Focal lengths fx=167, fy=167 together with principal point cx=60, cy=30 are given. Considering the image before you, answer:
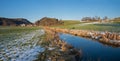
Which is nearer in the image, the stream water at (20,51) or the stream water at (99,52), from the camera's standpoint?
the stream water at (99,52)

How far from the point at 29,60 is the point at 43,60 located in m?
1.50

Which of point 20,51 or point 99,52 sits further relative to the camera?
point 20,51

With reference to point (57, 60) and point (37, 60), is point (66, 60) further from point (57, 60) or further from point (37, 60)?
point (37, 60)

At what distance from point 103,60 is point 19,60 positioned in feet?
28.7

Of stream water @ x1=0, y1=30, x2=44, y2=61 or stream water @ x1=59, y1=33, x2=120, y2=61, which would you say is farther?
stream water @ x1=0, y1=30, x2=44, y2=61

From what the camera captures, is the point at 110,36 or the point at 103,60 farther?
the point at 110,36

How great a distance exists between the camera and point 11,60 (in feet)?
58.0

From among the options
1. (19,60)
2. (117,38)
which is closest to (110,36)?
(117,38)

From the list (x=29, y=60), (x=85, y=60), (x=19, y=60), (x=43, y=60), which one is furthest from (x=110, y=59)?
(x=19, y=60)

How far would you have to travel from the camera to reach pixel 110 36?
34.0 m

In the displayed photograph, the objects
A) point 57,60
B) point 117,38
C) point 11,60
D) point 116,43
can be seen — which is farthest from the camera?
point 117,38

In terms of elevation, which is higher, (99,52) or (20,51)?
(20,51)

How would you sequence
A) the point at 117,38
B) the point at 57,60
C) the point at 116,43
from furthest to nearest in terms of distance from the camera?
the point at 117,38 < the point at 116,43 < the point at 57,60

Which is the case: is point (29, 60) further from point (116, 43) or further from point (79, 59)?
point (116, 43)
